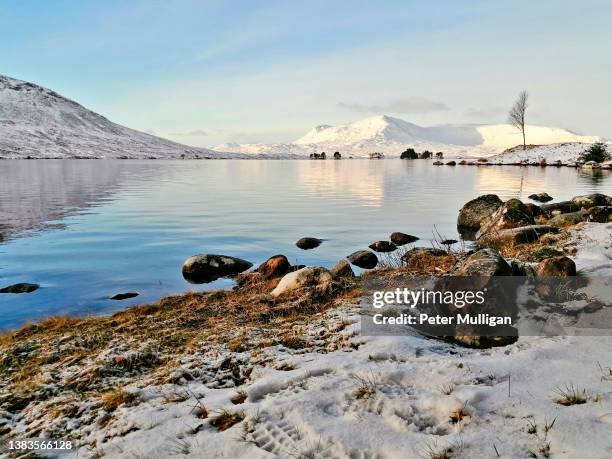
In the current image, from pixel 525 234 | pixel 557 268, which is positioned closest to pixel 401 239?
pixel 525 234

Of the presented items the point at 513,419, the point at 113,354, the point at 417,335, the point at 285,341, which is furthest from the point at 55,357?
the point at 513,419

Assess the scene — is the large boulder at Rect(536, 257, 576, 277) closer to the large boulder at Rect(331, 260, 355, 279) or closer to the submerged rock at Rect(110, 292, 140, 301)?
the large boulder at Rect(331, 260, 355, 279)

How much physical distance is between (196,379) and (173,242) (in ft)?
46.4

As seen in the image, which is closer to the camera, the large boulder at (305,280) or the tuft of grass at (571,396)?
the tuft of grass at (571,396)

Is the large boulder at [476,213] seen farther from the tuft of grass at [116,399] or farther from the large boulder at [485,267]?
the tuft of grass at [116,399]

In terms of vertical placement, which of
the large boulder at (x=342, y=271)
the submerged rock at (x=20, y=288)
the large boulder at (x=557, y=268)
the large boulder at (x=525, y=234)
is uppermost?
the large boulder at (x=557, y=268)

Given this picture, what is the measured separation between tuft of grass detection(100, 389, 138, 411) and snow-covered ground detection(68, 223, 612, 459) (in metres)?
0.14

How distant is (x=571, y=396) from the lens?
4.32 meters

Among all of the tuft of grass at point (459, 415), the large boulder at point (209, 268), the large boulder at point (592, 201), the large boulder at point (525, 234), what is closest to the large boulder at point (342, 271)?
the large boulder at point (209, 268)

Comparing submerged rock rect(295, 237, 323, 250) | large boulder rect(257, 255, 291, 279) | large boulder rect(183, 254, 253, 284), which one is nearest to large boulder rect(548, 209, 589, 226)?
submerged rock rect(295, 237, 323, 250)

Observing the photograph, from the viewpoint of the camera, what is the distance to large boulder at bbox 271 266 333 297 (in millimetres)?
10008

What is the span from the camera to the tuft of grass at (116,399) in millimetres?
5238

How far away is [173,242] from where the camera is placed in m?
19.1

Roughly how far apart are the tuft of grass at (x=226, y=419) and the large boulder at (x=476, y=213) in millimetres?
18604
